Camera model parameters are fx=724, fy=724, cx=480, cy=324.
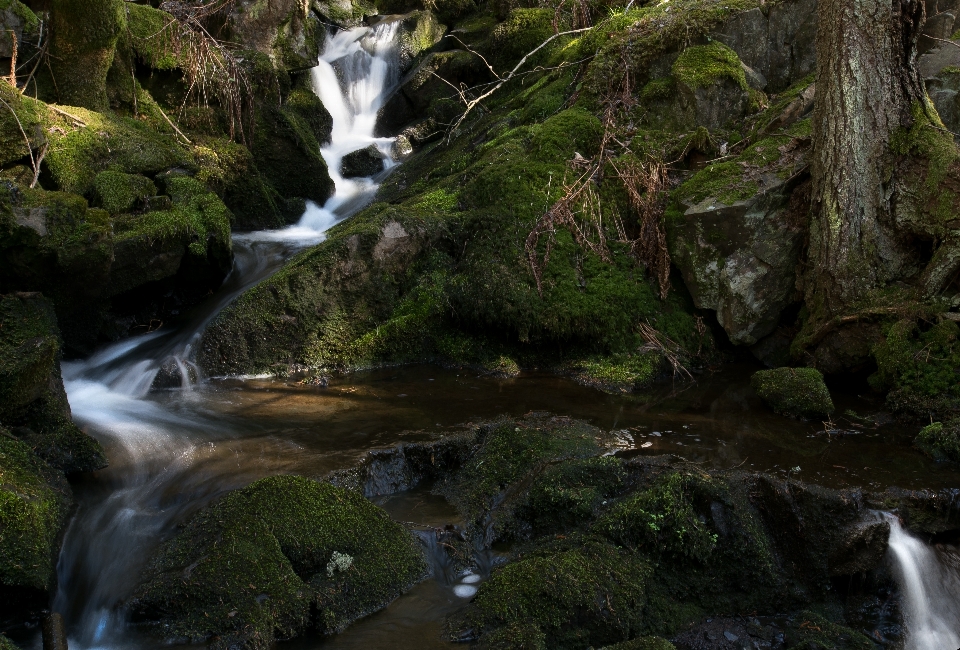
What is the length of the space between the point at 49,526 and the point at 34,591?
40cm

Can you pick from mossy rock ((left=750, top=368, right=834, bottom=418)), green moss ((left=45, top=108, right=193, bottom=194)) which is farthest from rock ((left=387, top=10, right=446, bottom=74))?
mossy rock ((left=750, top=368, right=834, bottom=418))

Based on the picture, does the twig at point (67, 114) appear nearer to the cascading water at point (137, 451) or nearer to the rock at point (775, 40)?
the cascading water at point (137, 451)

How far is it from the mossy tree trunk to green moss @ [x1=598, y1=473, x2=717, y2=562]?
8.22m

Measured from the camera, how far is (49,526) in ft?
13.7

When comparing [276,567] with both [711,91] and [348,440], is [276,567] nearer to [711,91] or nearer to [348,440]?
[348,440]

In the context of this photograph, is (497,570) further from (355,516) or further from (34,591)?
(34,591)

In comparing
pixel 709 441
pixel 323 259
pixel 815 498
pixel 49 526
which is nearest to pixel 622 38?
pixel 323 259

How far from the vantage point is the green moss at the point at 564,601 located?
3.79 metres

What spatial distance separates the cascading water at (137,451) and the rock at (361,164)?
74.6 inches

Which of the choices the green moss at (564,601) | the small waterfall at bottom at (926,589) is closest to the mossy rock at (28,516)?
the green moss at (564,601)

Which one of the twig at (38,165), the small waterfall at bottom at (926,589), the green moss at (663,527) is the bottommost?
the small waterfall at bottom at (926,589)

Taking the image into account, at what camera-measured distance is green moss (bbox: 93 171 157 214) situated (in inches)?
309

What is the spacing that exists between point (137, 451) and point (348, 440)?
1.56 meters

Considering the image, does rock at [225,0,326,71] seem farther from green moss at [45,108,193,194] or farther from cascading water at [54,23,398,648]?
cascading water at [54,23,398,648]
